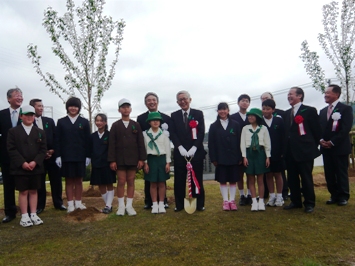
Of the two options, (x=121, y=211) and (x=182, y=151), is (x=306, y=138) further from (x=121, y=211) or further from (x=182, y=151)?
(x=121, y=211)

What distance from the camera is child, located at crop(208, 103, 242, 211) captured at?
542cm

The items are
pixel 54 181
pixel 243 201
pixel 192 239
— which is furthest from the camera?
pixel 54 181

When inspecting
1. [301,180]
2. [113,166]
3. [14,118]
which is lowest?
[301,180]

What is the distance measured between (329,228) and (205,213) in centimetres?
184

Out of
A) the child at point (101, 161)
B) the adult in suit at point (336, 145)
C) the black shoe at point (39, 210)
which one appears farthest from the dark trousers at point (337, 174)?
the black shoe at point (39, 210)

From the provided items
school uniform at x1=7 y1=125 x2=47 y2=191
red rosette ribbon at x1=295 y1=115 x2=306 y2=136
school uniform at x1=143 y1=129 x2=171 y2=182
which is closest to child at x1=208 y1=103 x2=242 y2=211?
school uniform at x1=143 y1=129 x2=171 y2=182

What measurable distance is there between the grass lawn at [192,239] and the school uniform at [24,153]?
2.25 ft

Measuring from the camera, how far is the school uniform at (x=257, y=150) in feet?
17.6

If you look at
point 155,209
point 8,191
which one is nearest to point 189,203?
point 155,209

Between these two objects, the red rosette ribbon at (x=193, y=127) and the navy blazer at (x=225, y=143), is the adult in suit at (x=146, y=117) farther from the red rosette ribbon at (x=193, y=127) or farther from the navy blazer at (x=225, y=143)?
the navy blazer at (x=225, y=143)

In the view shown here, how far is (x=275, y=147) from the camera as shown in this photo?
18.5 ft

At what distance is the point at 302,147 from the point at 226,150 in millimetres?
1219

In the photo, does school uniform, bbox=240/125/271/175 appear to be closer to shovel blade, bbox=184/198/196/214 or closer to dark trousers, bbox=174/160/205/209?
dark trousers, bbox=174/160/205/209

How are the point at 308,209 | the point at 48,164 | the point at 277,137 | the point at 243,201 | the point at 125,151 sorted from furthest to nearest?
the point at 48,164 < the point at 243,201 < the point at 277,137 < the point at 125,151 < the point at 308,209
